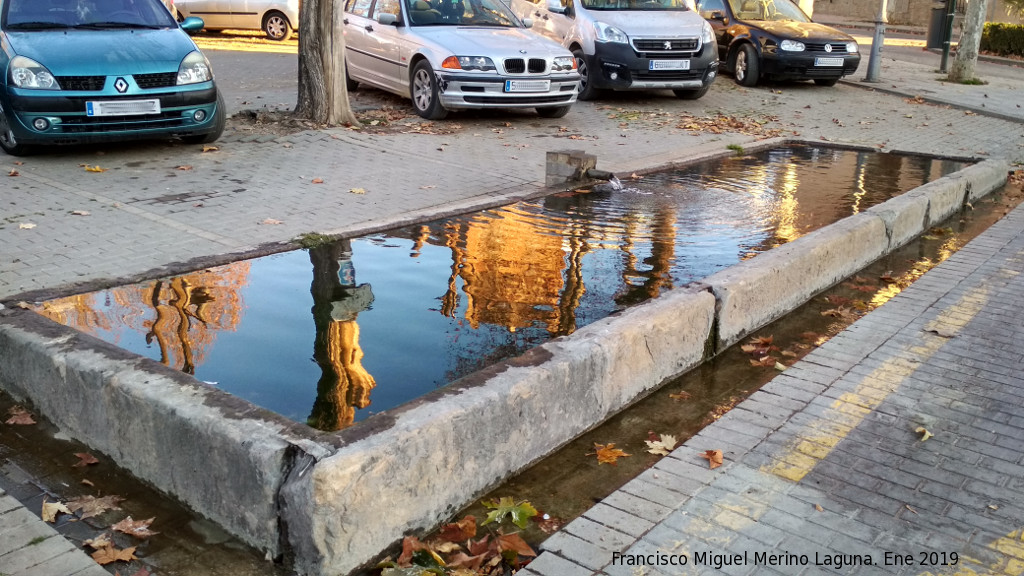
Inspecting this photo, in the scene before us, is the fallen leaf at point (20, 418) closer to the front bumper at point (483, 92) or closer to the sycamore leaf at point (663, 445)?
the sycamore leaf at point (663, 445)

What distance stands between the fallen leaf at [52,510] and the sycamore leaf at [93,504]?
26 mm

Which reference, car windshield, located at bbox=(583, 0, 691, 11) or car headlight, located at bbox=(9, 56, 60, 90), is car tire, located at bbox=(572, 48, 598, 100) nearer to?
car windshield, located at bbox=(583, 0, 691, 11)

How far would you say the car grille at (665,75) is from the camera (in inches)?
552

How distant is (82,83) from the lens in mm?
8727

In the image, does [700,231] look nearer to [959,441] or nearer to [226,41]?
[959,441]

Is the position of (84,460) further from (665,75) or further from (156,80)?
(665,75)

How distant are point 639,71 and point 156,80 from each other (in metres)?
7.26

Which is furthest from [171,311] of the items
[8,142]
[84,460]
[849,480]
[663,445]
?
[8,142]

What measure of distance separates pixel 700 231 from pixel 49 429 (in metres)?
4.92

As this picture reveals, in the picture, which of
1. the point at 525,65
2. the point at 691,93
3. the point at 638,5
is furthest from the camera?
the point at 691,93

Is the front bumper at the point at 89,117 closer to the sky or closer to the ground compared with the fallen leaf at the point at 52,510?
closer to the sky

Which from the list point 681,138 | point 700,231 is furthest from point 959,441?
point 681,138

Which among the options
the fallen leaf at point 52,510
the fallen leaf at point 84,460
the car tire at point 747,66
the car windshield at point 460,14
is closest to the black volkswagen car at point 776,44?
the car tire at point 747,66

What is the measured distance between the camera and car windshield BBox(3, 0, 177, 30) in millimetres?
9328
